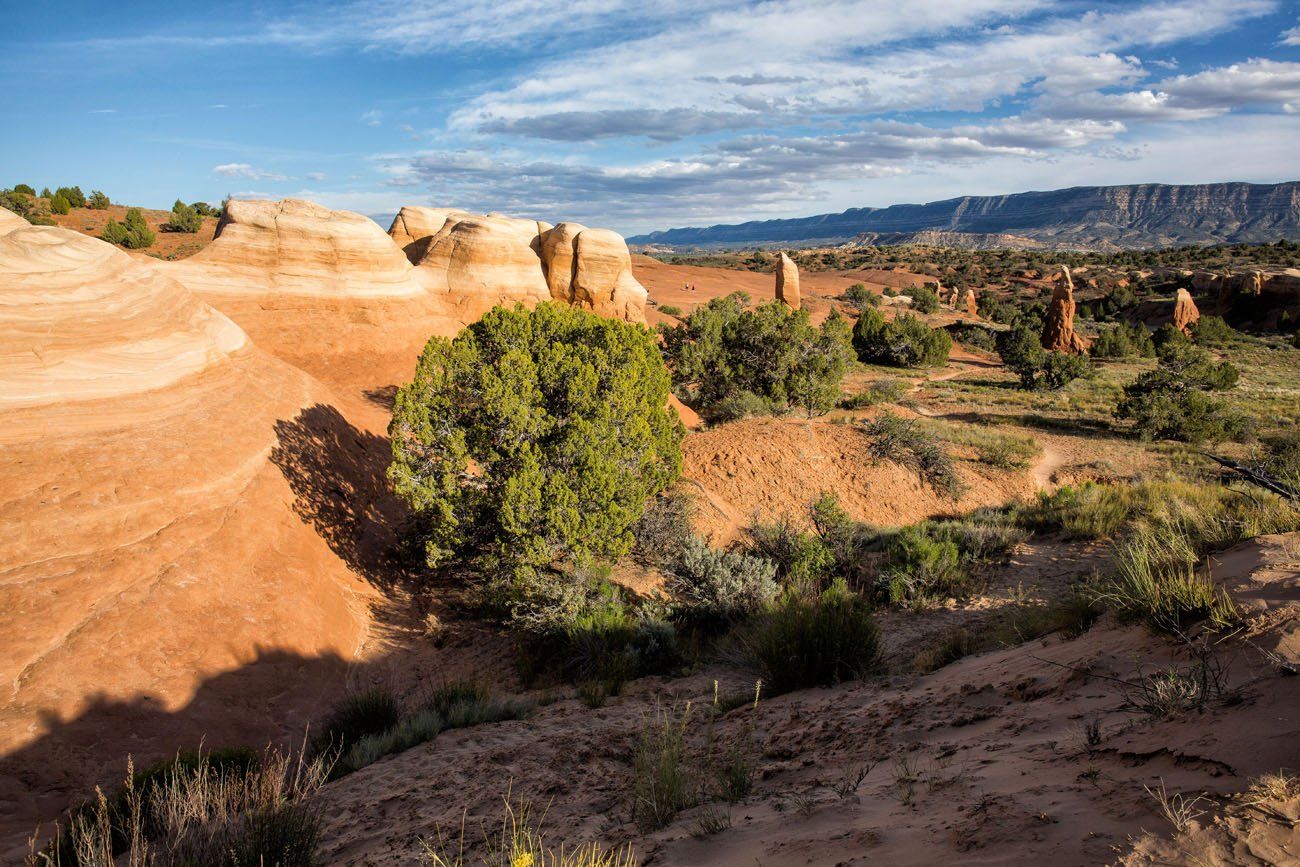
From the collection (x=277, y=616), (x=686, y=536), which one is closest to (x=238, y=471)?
(x=277, y=616)

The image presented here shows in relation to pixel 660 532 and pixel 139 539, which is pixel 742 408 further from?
pixel 139 539

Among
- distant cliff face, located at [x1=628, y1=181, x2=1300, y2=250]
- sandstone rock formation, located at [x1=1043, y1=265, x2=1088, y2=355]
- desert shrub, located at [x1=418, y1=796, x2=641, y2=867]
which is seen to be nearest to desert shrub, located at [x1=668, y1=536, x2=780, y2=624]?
desert shrub, located at [x1=418, y1=796, x2=641, y2=867]

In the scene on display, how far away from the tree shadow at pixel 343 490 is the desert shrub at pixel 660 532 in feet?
13.9

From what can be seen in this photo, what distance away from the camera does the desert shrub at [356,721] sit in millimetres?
7199

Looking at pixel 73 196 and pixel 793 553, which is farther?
pixel 73 196

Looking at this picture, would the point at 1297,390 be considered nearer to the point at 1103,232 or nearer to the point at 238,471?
the point at 238,471

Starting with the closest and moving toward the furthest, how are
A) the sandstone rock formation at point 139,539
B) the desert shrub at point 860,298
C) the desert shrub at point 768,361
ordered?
the sandstone rock formation at point 139,539
the desert shrub at point 768,361
the desert shrub at point 860,298

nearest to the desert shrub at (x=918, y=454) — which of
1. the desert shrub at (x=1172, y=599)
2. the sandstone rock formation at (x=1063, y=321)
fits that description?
the desert shrub at (x=1172, y=599)

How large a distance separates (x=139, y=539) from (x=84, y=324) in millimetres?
3607

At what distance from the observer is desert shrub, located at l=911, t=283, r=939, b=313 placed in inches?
2136

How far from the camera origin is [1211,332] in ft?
132

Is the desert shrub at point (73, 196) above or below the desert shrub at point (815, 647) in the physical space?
above

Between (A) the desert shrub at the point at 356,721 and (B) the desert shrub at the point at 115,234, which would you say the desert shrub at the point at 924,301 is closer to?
(B) the desert shrub at the point at 115,234

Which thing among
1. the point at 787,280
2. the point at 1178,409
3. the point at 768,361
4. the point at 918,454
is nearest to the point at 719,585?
the point at 918,454
